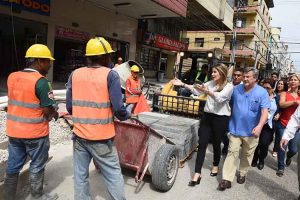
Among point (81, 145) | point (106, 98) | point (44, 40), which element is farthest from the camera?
point (44, 40)

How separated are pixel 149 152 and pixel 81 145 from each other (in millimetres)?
1274

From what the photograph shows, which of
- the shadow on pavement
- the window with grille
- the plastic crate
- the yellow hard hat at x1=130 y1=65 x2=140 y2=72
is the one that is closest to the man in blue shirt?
the shadow on pavement

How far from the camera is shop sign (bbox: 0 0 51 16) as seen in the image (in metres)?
9.72

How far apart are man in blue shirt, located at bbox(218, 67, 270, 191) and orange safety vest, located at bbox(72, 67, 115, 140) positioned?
2213 mm

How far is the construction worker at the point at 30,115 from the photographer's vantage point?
2.96 meters

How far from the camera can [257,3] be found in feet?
142

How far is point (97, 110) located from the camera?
8.92 feet

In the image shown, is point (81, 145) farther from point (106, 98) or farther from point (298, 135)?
point (298, 135)

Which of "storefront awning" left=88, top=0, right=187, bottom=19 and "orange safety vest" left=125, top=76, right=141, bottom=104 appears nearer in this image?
"orange safety vest" left=125, top=76, right=141, bottom=104

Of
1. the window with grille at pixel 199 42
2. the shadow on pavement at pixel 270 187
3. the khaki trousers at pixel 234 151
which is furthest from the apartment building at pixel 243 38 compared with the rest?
the khaki trousers at pixel 234 151

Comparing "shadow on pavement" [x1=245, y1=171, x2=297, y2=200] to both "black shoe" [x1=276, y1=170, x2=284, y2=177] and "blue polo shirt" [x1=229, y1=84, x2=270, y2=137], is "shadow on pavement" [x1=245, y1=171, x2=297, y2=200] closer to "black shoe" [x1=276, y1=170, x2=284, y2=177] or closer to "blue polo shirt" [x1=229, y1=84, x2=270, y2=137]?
"black shoe" [x1=276, y1=170, x2=284, y2=177]

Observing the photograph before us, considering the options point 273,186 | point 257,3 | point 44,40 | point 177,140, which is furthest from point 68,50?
point 257,3

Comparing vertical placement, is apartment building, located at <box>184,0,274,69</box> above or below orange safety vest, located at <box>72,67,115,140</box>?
above

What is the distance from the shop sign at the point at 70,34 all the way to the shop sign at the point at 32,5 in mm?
967
